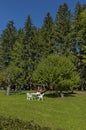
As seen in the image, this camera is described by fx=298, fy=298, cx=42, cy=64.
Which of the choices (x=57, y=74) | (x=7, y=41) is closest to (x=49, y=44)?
(x=7, y=41)

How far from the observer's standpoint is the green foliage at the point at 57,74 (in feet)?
133

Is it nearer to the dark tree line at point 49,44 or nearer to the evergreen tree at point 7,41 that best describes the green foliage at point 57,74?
the dark tree line at point 49,44

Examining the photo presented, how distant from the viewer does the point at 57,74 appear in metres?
40.5

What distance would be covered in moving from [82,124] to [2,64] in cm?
4951

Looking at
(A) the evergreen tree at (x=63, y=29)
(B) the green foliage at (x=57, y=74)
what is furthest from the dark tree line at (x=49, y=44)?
(B) the green foliage at (x=57, y=74)

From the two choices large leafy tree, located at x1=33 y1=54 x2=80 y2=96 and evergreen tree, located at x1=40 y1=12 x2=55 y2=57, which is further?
evergreen tree, located at x1=40 y1=12 x2=55 y2=57

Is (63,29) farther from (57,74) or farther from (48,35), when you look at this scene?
(57,74)

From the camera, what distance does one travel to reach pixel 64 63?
136ft

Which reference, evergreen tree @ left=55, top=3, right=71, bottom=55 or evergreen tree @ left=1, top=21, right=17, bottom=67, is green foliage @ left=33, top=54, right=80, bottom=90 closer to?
evergreen tree @ left=55, top=3, right=71, bottom=55

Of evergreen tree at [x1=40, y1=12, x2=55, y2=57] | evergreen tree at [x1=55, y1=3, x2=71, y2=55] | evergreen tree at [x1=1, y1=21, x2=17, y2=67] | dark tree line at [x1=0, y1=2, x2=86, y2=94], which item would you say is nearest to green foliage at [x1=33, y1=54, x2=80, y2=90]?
dark tree line at [x1=0, y1=2, x2=86, y2=94]

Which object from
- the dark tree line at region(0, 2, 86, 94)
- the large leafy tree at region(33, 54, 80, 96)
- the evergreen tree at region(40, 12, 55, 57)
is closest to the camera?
the large leafy tree at region(33, 54, 80, 96)

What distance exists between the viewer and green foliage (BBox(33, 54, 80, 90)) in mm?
40531

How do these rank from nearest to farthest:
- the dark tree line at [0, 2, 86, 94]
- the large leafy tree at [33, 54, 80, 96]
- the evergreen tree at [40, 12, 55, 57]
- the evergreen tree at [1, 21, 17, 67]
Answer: the large leafy tree at [33, 54, 80, 96] → the dark tree line at [0, 2, 86, 94] → the evergreen tree at [40, 12, 55, 57] → the evergreen tree at [1, 21, 17, 67]

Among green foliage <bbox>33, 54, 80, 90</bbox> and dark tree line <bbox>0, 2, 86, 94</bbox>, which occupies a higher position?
dark tree line <bbox>0, 2, 86, 94</bbox>
